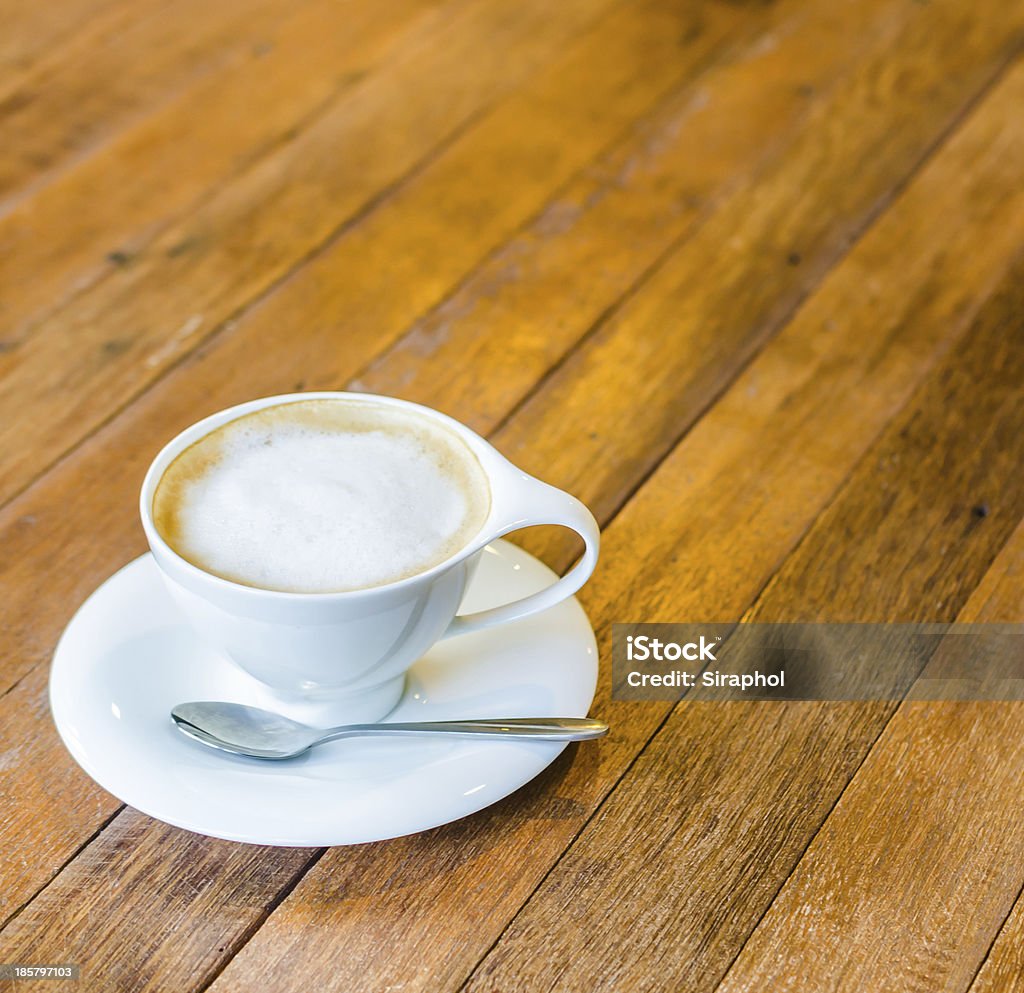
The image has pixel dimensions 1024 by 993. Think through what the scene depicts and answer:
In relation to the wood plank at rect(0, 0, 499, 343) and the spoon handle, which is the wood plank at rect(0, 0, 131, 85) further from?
the spoon handle

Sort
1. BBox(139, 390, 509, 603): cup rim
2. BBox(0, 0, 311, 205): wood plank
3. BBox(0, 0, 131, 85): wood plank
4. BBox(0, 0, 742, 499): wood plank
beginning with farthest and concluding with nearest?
BBox(0, 0, 131, 85): wood plank
BBox(0, 0, 311, 205): wood plank
BBox(0, 0, 742, 499): wood plank
BBox(139, 390, 509, 603): cup rim

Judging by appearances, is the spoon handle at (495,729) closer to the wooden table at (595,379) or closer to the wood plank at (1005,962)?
the wooden table at (595,379)

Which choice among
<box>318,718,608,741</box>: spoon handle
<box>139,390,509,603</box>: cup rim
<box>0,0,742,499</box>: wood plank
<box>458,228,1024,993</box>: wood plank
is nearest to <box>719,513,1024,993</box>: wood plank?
<box>458,228,1024,993</box>: wood plank

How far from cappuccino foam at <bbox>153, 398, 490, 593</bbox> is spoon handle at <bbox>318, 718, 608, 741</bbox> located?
0.29ft

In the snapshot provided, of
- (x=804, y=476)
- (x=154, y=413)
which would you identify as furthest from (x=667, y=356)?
(x=154, y=413)

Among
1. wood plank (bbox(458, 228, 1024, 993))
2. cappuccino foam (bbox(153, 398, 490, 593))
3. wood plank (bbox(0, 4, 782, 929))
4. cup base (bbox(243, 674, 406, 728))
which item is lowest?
wood plank (bbox(458, 228, 1024, 993))

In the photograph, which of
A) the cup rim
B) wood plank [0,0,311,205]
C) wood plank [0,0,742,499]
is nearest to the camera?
the cup rim

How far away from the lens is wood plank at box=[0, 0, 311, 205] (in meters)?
1.15

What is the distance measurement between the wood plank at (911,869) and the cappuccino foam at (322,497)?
0.24 metres

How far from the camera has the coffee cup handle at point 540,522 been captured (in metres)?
0.60

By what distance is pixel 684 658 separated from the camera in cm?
72

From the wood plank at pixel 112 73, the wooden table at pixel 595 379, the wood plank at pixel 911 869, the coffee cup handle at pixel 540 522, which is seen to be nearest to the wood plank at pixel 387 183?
the wooden table at pixel 595 379

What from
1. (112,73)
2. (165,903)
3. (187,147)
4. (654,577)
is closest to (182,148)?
(187,147)

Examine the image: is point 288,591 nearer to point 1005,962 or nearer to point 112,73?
point 1005,962
